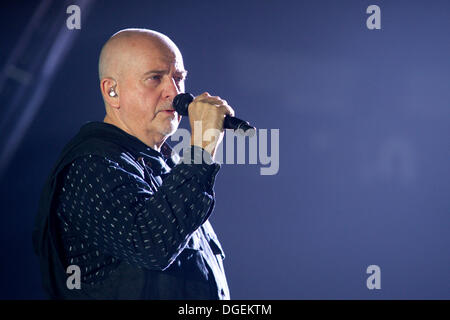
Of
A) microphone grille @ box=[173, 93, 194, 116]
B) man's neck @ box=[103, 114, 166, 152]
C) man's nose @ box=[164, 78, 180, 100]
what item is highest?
man's nose @ box=[164, 78, 180, 100]

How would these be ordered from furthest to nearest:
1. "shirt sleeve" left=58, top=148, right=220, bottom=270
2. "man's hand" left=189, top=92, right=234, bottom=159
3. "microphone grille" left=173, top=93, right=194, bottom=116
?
"microphone grille" left=173, top=93, right=194, bottom=116 → "man's hand" left=189, top=92, right=234, bottom=159 → "shirt sleeve" left=58, top=148, right=220, bottom=270

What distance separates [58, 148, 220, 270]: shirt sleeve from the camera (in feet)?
3.06

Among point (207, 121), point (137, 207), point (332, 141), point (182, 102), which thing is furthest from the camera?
point (332, 141)

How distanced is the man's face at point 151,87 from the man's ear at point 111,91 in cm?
2

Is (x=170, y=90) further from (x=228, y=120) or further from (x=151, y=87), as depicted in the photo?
(x=228, y=120)

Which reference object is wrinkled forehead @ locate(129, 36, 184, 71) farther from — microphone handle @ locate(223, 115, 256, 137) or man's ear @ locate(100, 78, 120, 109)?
microphone handle @ locate(223, 115, 256, 137)

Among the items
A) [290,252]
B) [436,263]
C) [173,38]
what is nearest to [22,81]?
[173,38]

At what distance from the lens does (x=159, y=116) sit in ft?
4.00

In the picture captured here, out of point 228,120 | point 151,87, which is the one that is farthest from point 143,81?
point 228,120

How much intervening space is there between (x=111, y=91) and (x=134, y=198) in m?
0.40

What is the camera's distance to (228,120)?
1.09 meters

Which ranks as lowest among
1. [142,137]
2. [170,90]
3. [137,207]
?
[137,207]

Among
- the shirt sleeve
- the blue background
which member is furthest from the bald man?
the blue background

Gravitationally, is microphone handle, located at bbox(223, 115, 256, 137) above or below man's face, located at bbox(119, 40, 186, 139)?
below
